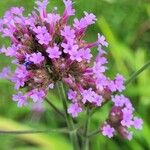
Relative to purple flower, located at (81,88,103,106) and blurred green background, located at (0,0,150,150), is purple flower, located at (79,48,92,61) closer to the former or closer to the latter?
purple flower, located at (81,88,103,106)

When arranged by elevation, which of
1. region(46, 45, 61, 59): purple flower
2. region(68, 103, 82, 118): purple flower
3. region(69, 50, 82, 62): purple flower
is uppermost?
region(46, 45, 61, 59): purple flower

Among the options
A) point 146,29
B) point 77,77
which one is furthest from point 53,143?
point 77,77

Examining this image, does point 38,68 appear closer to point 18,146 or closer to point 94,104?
point 94,104

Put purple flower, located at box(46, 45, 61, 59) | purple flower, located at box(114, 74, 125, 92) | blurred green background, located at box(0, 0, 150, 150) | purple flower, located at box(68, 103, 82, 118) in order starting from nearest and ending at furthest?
purple flower, located at box(46, 45, 61, 59), purple flower, located at box(68, 103, 82, 118), purple flower, located at box(114, 74, 125, 92), blurred green background, located at box(0, 0, 150, 150)

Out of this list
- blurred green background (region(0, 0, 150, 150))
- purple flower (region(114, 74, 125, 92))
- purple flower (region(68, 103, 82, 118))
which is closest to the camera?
purple flower (region(68, 103, 82, 118))

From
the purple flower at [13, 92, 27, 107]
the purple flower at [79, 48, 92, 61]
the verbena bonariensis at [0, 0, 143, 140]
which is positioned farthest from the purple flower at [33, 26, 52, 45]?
the purple flower at [13, 92, 27, 107]

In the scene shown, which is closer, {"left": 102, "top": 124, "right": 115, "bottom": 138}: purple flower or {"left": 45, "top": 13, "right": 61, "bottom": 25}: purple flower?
{"left": 45, "top": 13, "right": 61, "bottom": 25}: purple flower

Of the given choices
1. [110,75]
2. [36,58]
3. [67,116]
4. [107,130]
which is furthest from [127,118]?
[110,75]

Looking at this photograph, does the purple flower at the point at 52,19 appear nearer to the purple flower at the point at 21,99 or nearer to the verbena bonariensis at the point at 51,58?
the verbena bonariensis at the point at 51,58
